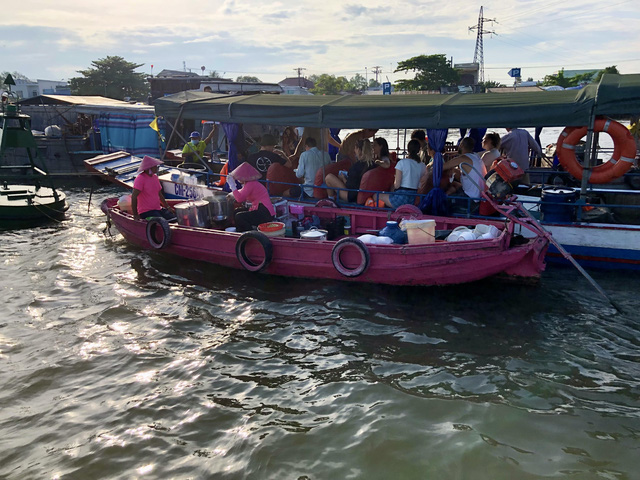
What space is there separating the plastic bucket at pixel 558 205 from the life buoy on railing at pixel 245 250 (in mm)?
4807

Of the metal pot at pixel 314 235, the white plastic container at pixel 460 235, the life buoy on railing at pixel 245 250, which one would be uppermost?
the white plastic container at pixel 460 235

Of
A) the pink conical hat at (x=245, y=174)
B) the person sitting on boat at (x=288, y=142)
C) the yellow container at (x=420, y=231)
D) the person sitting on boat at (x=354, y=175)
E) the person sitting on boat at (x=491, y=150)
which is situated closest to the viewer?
the yellow container at (x=420, y=231)

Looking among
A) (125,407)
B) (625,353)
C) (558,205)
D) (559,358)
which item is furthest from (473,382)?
(558,205)

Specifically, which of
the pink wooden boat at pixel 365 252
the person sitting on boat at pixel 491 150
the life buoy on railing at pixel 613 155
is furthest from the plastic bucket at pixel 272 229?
the life buoy on railing at pixel 613 155

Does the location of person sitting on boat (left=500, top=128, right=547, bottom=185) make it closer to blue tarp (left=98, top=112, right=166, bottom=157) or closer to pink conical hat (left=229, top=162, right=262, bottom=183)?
pink conical hat (left=229, top=162, right=262, bottom=183)

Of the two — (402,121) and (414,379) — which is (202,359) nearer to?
(414,379)

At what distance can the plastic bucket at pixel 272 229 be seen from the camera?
27.1 ft

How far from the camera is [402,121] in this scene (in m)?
8.35

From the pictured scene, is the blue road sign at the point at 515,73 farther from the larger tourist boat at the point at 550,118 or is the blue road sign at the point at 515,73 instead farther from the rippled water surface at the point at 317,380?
the rippled water surface at the point at 317,380

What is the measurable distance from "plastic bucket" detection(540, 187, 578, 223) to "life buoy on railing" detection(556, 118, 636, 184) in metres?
0.45

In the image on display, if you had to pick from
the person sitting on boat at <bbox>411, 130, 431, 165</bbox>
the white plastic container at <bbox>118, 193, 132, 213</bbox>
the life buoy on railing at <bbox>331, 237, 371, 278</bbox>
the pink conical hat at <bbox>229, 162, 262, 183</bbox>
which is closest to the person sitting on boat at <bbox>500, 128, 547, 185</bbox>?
the person sitting on boat at <bbox>411, 130, 431, 165</bbox>

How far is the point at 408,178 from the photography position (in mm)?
8859

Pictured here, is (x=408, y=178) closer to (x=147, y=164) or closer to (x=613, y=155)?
(x=613, y=155)

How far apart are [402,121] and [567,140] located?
300 centimetres
